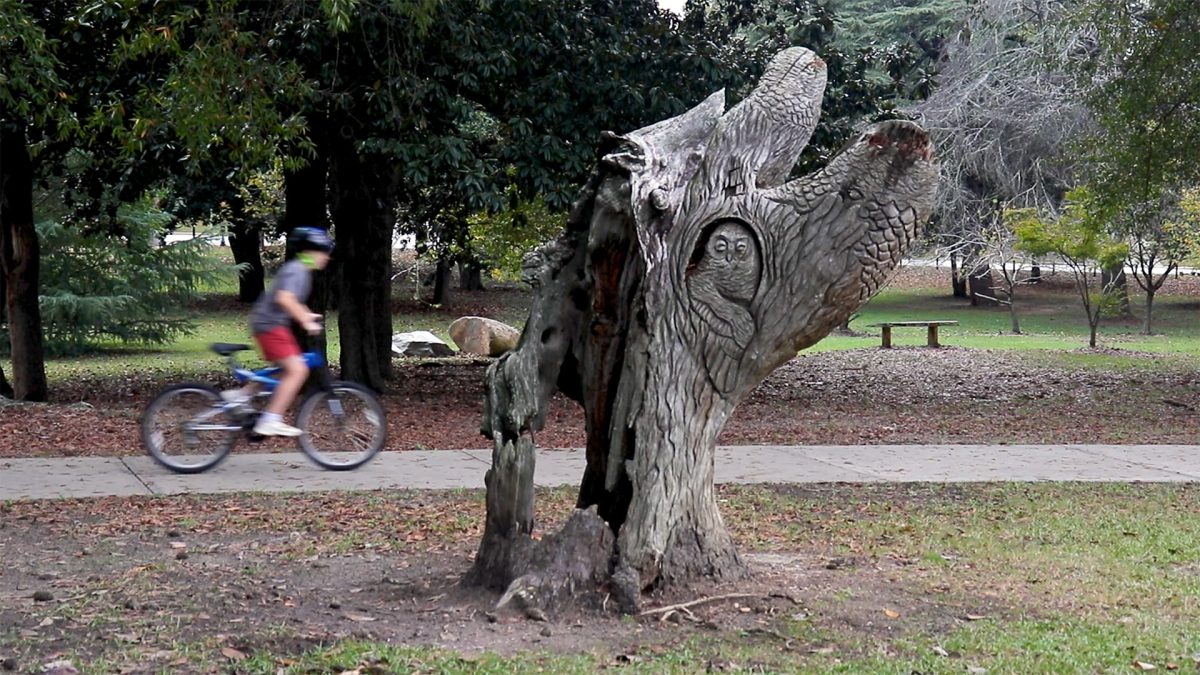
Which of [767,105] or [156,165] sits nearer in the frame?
[767,105]

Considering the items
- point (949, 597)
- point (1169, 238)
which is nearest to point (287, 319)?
point (949, 597)

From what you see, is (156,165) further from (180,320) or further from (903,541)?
(180,320)

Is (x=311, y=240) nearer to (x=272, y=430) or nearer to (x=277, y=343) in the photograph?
(x=277, y=343)

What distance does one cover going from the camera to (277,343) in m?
10.5

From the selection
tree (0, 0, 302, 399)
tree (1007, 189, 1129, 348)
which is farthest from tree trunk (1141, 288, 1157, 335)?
tree (0, 0, 302, 399)

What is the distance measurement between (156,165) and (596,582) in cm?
1164

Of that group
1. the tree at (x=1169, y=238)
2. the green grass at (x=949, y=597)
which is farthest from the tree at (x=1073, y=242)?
the green grass at (x=949, y=597)

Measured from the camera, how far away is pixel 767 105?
717cm

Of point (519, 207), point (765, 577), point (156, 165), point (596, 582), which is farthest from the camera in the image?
point (519, 207)

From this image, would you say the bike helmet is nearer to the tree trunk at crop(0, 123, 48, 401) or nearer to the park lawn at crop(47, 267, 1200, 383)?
the tree trunk at crop(0, 123, 48, 401)

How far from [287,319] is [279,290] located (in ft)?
0.91

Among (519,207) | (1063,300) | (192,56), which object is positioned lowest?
(1063,300)

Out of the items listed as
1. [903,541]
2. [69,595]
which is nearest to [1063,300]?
[903,541]

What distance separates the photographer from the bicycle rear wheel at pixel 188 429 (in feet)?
35.5
